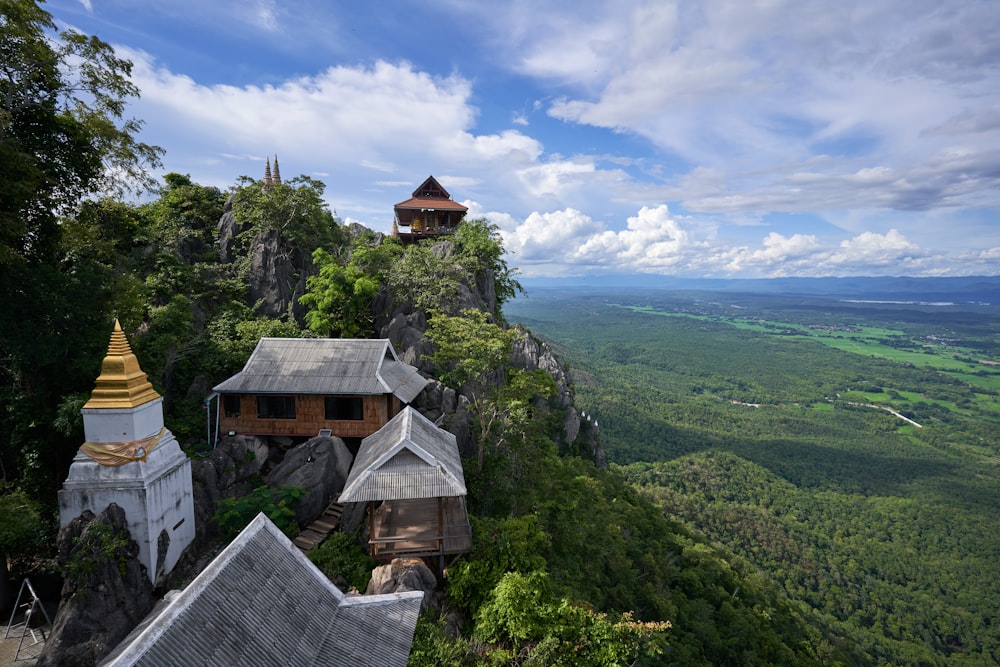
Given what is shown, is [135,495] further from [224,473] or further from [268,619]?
[268,619]

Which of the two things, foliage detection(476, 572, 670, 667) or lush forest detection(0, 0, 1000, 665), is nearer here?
foliage detection(476, 572, 670, 667)

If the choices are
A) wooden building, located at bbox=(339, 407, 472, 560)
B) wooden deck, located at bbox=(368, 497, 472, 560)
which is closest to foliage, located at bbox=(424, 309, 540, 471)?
wooden deck, located at bbox=(368, 497, 472, 560)

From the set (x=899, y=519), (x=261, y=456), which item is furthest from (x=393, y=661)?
(x=899, y=519)

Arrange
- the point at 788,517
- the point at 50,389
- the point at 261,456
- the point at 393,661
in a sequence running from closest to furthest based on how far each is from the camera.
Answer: the point at 393,661 → the point at 50,389 → the point at 261,456 → the point at 788,517

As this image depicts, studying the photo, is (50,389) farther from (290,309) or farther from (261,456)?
(290,309)

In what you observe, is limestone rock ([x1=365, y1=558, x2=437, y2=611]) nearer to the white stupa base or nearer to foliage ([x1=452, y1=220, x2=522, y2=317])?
the white stupa base

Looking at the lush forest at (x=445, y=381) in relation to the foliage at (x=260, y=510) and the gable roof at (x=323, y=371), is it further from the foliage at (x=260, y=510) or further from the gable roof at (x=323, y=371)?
the gable roof at (x=323, y=371)
